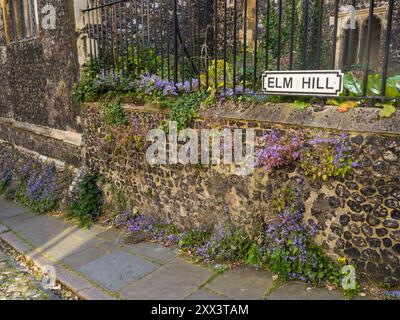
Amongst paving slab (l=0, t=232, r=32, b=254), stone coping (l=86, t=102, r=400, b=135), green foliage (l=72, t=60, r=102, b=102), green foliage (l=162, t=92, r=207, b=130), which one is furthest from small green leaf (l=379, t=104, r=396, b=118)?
paving slab (l=0, t=232, r=32, b=254)

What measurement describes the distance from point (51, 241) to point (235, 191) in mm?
2977

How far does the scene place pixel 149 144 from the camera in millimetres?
5156

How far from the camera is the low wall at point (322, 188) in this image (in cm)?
307

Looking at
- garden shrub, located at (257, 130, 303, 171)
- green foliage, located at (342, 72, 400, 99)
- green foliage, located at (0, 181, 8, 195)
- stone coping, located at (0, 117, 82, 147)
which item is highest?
green foliage, located at (342, 72, 400, 99)

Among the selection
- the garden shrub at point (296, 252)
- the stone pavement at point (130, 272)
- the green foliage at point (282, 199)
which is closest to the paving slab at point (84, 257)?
the stone pavement at point (130, 272)

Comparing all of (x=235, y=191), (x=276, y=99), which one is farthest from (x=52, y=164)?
(x=276, y=99)

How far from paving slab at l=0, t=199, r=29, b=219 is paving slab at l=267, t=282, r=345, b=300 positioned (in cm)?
553

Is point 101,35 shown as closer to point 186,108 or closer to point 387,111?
point 186,108

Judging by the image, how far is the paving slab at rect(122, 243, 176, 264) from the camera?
4.38 m

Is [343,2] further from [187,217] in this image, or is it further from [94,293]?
[94,293]

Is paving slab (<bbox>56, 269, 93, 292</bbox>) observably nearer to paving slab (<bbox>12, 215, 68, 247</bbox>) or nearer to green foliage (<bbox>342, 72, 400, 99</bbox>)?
paving slab (<bbox>12, 215, 68, 247</bbox>)

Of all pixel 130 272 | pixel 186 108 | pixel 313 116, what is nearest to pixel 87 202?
pixel 130 272

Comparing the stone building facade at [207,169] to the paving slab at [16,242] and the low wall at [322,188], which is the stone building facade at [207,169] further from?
the paving slab at [16,242]

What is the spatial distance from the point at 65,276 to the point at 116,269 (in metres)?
0.58
